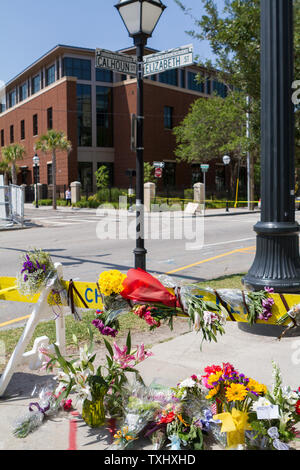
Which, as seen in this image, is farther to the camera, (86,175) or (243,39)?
(86,175)

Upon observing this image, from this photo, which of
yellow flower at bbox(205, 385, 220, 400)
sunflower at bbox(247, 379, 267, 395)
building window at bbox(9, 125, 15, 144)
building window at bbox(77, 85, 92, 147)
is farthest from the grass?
building window at bbox(9, 125, 15, 144)

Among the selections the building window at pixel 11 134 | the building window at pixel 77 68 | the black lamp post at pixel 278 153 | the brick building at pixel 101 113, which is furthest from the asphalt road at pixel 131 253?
the building window at pixel 11 134

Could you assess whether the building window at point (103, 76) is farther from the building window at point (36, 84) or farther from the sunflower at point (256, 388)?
the sunflower at point (256, 388)

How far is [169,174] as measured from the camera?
162 ft

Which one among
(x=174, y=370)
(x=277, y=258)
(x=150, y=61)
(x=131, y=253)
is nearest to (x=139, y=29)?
(x=150, y=61)

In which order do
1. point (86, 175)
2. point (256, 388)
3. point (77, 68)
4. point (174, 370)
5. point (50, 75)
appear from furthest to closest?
point (50, 75) < point (86, 175) < point (77, 68) < point (174, 370) < point (256, 388)

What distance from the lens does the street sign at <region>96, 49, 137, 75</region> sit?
7031mm

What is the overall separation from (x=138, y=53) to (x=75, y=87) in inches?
1596

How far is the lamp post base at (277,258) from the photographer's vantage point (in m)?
5.31

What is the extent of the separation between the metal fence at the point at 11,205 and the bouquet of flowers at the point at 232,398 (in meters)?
18.5

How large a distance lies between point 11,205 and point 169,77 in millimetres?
32785

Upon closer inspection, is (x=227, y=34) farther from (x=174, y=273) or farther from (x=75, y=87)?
(x=75, y=87)

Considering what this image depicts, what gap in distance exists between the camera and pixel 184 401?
334 centimetres

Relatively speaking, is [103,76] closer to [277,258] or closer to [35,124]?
[35,124]
